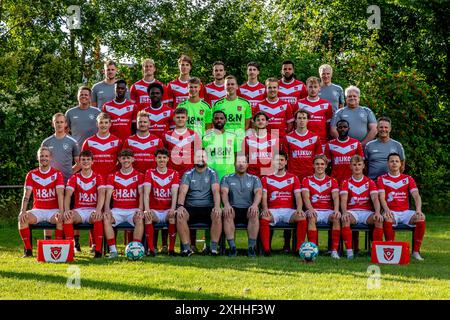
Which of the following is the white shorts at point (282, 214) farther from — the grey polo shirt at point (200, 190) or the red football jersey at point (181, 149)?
the red football jersey at point (181, 149)

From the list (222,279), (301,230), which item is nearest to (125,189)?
(301,230)

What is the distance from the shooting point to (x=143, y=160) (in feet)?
→ 32.5

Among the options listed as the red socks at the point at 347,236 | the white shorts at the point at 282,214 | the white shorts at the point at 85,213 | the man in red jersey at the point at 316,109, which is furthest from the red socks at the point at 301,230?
the white shorts at the point at 85,213

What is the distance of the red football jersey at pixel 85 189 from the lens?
9391 mm

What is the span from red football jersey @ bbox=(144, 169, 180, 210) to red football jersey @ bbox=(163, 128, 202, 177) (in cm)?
46

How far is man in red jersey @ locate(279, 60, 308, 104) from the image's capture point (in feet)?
34.6

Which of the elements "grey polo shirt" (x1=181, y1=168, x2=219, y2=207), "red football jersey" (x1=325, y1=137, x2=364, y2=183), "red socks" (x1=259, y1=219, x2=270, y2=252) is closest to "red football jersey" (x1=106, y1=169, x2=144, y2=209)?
"grey polo shirt" (x1=181, y1=168, x2=219, y2=207)

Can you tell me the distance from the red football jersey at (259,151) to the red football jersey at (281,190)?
0.90ft

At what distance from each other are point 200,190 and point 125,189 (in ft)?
3.14

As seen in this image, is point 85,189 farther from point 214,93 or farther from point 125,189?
point 214,93

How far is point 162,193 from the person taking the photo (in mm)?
9414

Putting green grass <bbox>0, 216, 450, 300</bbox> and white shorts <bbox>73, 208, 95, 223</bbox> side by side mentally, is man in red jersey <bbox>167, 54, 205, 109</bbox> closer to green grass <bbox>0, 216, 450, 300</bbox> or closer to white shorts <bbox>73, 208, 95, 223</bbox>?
white shorts <bbox>73, 208, 95, 223</bbox>
